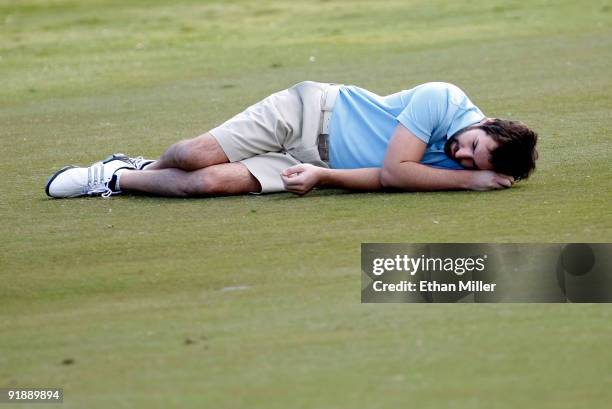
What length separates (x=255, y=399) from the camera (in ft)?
13.4

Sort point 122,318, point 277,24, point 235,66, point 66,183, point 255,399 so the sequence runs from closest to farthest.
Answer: point 255,399 < point 122,318 < point 66,183 < point 235,66 < point 277,24

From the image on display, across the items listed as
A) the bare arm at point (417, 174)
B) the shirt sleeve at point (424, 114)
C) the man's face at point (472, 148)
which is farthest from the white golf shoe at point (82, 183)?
the man's face at point (472, 148)

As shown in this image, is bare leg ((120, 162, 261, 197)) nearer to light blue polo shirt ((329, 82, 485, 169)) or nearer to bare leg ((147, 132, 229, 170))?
bare leg ((147, 132, 229, 170))

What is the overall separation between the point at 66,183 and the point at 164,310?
2.39m

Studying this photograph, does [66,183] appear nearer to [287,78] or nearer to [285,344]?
[285,344]

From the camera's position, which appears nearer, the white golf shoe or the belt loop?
the belt loop

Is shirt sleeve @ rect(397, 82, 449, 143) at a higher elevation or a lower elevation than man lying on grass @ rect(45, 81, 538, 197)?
higher

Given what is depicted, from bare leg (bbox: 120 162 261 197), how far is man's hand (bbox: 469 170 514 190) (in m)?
1.23

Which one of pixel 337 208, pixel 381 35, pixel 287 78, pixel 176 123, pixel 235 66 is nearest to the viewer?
pixel 337 208

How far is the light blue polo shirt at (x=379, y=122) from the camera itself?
6816 millimetres

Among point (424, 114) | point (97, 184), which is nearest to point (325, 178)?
point (424, 114)

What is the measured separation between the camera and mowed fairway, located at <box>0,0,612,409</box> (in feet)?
13.8

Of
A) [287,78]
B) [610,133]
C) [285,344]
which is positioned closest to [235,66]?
[287,78]

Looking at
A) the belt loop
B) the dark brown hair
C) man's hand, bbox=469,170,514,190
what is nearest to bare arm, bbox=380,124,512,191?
man's hand, bbox=469,170,514,190
